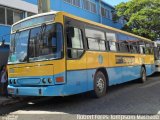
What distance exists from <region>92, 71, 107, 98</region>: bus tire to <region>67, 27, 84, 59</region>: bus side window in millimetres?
1417

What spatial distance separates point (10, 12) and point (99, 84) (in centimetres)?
1275

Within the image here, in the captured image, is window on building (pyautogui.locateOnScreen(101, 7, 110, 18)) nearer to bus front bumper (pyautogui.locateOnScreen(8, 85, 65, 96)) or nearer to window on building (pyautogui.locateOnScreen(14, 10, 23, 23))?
window on building (pyautogui.locateOnScreen(14, 10, 23, 23))

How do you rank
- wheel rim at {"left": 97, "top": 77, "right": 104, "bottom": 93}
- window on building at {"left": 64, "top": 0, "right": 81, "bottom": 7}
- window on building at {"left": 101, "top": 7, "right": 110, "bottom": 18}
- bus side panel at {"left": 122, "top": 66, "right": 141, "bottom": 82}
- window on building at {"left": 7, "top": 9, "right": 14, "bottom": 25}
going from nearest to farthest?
wheel rim at {"left": 97, "top": 77, "right": 104, "bottom": 93}, bus side panel at {"left": 122, "top": 66, "right": 141, "bottom": 82}, window on building at {"left": 7, "top": 9, "right": 14, "bottom": 25}, window on building at {"left": 64, "top": 0, "right": 81, "bottom": 7}, window on building at {"left": 101, "top": 7, "right": 110, "bottom": 18}

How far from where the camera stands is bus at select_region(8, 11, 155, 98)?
30.6ft

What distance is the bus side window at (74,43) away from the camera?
971 cm

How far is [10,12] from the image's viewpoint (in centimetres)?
2212

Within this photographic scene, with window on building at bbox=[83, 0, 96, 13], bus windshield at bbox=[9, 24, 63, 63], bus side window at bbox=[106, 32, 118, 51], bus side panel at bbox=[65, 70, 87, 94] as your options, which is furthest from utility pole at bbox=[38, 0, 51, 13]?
window on building at bbox=[83, 0, 96, 13]

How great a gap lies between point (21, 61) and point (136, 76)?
311 inches

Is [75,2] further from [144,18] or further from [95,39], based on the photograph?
[95,39]

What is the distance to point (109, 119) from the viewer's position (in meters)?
7.80

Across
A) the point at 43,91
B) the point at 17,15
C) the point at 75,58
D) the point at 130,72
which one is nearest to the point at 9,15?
the point at 17,15

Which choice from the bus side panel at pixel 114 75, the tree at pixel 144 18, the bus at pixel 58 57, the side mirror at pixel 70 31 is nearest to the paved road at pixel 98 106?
the bus at pixel 58 57

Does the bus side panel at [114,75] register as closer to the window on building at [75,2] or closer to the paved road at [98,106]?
the paved road at [98,106]

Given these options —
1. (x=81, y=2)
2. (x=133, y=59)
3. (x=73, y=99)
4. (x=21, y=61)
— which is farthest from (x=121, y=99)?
(x=81, y=2)
